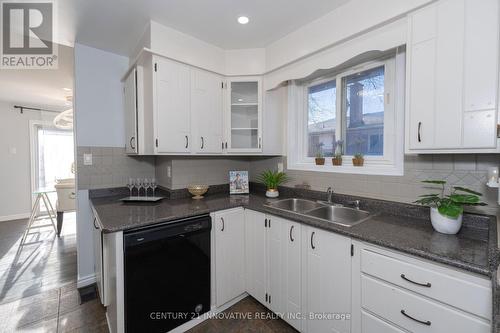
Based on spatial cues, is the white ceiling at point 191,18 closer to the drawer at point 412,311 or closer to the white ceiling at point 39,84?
the white ceiling at point 39,84

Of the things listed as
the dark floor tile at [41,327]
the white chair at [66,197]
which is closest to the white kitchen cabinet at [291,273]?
the dark floor tile at [41,327]

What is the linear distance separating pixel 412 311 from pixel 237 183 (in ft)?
6.03

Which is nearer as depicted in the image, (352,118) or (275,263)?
(275,263)

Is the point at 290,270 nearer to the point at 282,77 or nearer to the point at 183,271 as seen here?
the point at 183,271

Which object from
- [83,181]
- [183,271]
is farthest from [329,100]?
[83,181]

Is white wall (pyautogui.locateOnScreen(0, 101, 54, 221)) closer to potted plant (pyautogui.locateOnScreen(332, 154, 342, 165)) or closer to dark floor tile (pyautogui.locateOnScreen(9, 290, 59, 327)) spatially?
dark floor tile (pyautogui.locateOnScreen(9, 290, 59, 327))

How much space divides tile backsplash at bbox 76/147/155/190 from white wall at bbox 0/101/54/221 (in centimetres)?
383

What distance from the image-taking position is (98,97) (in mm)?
2344

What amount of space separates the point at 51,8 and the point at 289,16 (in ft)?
5.94

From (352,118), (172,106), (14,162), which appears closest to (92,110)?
(172,106)

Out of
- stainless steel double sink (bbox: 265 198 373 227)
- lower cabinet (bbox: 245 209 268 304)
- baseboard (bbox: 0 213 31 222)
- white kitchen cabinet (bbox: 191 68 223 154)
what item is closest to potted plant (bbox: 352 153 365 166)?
stainless steel double sink (bbox: 265 198 373 227)

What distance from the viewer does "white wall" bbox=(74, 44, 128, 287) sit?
7.38ft

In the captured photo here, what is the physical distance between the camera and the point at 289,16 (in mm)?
1826

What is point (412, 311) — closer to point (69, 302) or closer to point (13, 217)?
point (69, 302)
